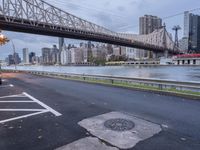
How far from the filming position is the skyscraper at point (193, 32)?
84625 millimetres

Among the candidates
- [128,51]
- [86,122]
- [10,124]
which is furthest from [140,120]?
[128,51]

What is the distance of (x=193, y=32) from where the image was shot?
322ft

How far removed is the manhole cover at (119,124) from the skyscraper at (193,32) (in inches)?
3324

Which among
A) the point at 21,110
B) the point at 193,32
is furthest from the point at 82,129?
the point at 193,32

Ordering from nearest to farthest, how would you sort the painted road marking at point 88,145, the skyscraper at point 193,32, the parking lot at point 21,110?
1. the painted road marking at point 88,145
2. the parking lot at point 21,110
3. the skyscraper at point 193,32

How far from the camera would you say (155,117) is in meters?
6.12

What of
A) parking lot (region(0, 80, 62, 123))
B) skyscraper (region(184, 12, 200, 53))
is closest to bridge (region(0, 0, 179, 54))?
skyscraper (region(184, 12, 200, 53))

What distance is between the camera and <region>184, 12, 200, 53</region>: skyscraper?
84625mm

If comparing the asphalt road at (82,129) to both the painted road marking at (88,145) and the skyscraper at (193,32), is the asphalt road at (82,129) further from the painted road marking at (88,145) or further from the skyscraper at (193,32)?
the skyscraper at (193,32)

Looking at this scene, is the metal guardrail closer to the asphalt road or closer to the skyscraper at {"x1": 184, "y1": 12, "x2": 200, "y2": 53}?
the asphalt road

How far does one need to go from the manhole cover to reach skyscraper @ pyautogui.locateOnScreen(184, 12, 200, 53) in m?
84.4

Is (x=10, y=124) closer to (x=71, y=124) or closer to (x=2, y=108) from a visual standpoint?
(x=71, y=124)

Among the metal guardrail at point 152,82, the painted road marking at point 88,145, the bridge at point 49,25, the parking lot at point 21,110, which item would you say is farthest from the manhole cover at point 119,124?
the bridge at point 49,25

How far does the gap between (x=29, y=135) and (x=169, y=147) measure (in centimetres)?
323
